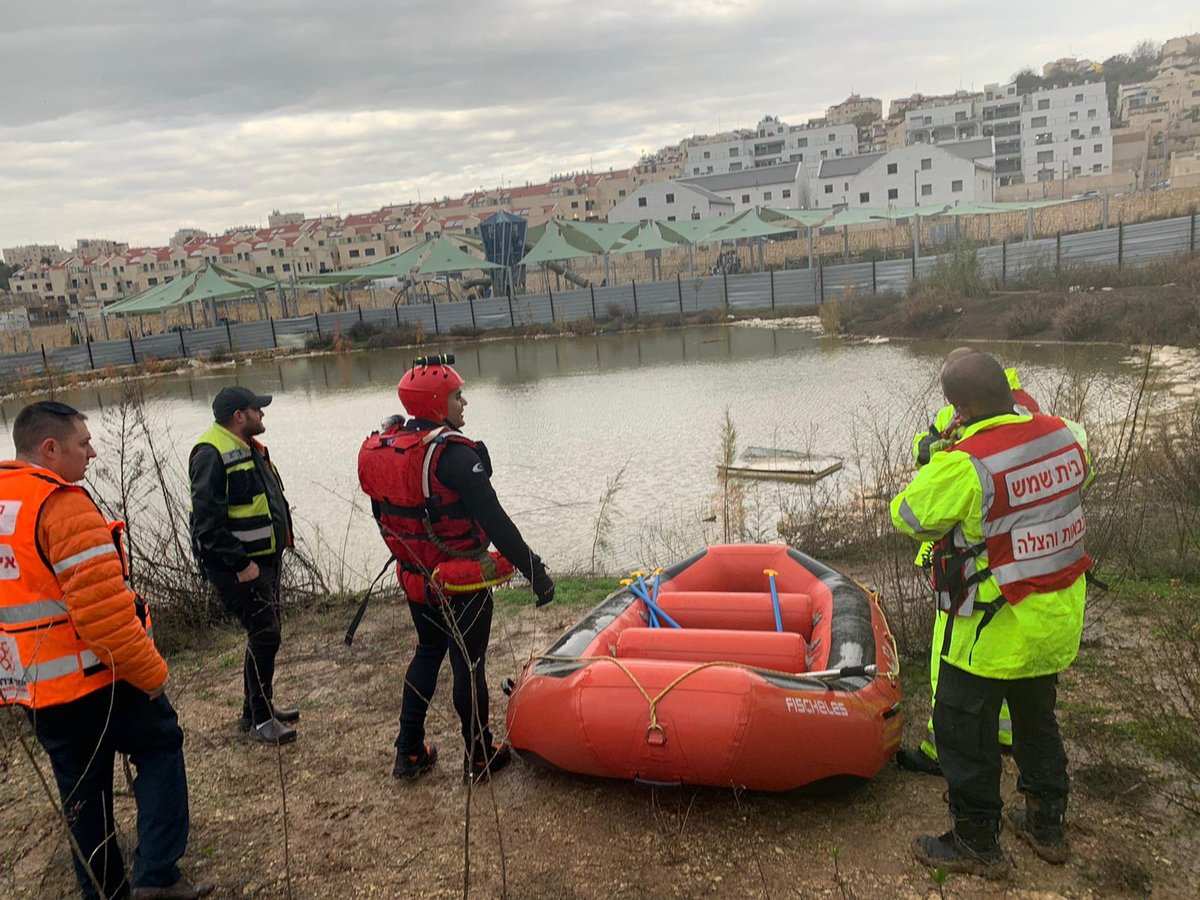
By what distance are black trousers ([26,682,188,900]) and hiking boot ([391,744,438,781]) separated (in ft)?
2.66

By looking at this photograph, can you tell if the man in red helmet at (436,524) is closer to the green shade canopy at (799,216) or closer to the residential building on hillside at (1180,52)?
the green shade canopy at (799,216)

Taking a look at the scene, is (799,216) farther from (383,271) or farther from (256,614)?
(256,614)

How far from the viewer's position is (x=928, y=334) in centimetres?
1930

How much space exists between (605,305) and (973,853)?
27913 mm

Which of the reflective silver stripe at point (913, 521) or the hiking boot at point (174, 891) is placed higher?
the reflective silver stripe at point (913, 521)

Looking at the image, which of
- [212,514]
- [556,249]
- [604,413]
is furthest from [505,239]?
[212,514]

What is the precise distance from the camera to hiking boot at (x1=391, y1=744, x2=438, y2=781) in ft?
10.6

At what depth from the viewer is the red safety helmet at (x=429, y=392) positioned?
305 centimetres

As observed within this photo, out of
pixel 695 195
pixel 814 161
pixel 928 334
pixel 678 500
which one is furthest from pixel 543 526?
pixel 814 161

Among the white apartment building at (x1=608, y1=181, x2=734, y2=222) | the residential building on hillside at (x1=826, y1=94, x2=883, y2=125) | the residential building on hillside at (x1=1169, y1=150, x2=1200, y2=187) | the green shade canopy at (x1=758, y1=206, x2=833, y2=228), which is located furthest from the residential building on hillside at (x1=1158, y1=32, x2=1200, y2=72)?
the green shade canopy at (x1=758, y1=206, x2=833, y2=228)

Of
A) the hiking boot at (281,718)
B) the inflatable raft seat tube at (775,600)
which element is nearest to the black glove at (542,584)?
the inflatable raft seat tube at (775,600)

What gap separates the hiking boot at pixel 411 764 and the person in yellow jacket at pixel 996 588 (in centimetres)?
181

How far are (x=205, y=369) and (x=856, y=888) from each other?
28125 mm

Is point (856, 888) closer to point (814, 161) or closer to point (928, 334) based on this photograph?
point (928, 334)
